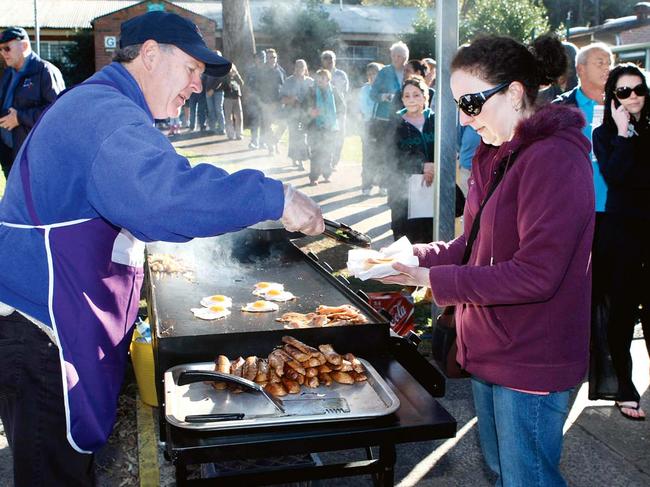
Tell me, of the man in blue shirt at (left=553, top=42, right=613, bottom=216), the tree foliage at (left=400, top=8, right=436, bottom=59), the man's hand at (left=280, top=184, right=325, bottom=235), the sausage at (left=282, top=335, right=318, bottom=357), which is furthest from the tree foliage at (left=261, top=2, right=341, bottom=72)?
the man's hand at (left=280, top=184, right=325, bottom=235)

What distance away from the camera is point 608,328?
4676 mm

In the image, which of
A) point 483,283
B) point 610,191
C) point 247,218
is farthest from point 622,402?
point 247,218

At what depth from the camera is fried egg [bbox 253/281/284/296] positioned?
405 cm

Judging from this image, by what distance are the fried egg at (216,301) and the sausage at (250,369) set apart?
1.02 metres

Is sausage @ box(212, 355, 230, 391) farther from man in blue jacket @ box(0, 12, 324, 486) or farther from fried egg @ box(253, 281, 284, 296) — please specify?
fried egg @ box(253, 281, 284, 296)

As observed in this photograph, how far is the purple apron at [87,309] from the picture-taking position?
2.22 m

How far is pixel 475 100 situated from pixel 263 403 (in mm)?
1327

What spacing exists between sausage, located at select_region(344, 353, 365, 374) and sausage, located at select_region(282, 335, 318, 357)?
0.14 metres

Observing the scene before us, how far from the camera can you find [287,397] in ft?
8.09

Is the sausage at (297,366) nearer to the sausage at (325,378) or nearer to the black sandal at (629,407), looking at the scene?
the sausage at (325,378)

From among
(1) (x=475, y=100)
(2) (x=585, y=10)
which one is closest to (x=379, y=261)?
(1) (x=475, y=100)

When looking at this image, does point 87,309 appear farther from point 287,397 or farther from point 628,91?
point 628,91

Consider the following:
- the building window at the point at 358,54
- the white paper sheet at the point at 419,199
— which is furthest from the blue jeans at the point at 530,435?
the building window at the point at 358,54

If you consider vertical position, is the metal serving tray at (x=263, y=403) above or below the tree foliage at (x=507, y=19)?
below
